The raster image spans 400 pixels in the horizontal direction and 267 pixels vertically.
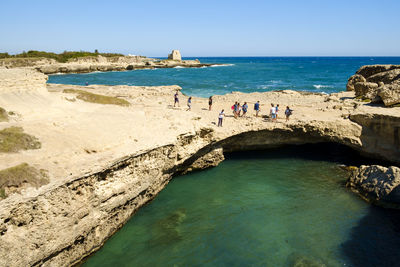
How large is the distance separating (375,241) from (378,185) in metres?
4.08

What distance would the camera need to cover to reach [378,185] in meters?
14.8

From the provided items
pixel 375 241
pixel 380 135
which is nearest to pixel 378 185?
pixel 375 241

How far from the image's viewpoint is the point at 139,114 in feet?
56.5

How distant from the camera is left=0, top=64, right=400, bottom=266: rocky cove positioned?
912 cm

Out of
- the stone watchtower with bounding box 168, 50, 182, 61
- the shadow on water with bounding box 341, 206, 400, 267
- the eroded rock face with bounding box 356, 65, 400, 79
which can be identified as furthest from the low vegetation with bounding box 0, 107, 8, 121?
the stone watchtower with bounding box 168, 50, 182, 61

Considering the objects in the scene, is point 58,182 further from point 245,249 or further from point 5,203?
point 245,249

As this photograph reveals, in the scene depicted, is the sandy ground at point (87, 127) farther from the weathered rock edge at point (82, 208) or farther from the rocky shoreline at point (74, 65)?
the rocky shoreline at point (74, 65)

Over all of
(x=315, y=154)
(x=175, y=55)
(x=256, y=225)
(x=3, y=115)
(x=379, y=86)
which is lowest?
(x=256, y=225)

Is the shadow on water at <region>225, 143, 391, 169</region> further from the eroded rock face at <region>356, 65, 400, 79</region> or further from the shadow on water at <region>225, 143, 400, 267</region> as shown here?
the eroded rock face at <region>356, 65, 400, 79</region>

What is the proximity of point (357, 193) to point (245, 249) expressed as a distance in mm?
8313

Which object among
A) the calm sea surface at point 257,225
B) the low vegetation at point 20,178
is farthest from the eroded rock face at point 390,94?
the low vegetation at point 20,178

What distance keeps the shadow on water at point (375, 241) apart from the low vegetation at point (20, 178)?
12026 millimetres

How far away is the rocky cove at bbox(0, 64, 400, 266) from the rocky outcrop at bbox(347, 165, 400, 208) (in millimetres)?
78

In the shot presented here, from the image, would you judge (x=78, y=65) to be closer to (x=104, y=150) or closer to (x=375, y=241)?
(x=104, y=150)
